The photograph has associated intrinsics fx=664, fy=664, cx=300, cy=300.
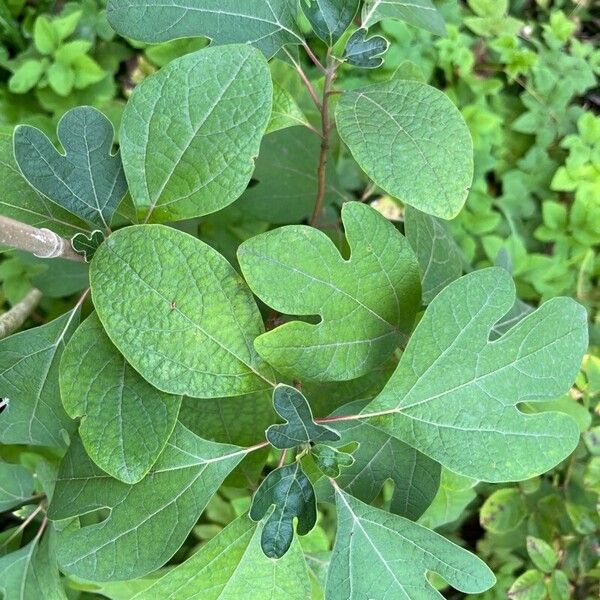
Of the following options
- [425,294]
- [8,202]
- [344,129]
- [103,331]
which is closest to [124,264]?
[103,331]

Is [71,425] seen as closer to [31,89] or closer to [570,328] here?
[570,328]

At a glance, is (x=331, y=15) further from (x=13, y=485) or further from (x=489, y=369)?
(x=13, y=485)

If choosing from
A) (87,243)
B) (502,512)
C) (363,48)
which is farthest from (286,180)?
(502,512)

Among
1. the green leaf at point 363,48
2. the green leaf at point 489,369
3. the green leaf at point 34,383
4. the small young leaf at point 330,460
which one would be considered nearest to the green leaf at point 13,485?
the green leaf at point 34,383

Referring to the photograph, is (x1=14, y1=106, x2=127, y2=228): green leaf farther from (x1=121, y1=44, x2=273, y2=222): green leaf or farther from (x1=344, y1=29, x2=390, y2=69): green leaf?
(x1=344, y1=29, x2=390, y2=69): green leaf

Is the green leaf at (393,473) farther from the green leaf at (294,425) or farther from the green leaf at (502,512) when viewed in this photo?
the green leaf at (502,512)
